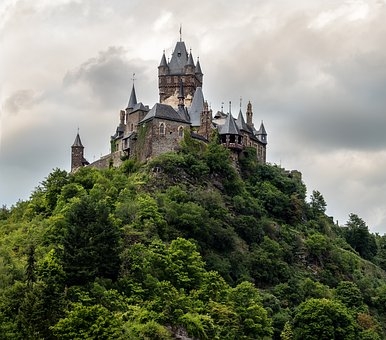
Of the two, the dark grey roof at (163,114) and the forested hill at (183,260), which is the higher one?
the dark grey roof at (163,114)

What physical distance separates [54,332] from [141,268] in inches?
627

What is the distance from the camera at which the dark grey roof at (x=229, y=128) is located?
125812mm

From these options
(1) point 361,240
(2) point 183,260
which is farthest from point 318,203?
(2) point 183,260

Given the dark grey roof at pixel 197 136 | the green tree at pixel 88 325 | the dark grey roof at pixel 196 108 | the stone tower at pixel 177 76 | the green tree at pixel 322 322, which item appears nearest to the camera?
the green tree at pixel 88 325

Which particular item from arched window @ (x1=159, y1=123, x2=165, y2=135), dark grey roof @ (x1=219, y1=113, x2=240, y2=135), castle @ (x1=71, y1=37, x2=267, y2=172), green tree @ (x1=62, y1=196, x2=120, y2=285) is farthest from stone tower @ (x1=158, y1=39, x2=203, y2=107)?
green tree @ (x1=62, y1=196, x2=120, y2=285)

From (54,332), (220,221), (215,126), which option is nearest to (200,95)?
(215,126)

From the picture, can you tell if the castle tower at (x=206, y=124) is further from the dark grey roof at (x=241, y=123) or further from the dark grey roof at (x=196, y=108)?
the dark grey roof at (x=241, y=123)

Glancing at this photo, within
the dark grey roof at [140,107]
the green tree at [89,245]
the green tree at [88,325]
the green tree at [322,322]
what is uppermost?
the dark grey roof at [140,107]

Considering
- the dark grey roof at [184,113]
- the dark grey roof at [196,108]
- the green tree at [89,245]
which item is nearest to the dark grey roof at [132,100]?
the dark grey roof at [196,108]

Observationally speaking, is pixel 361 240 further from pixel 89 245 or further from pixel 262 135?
pixel 89 245

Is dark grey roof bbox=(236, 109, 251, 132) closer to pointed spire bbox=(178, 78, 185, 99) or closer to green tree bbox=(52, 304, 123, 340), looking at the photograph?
pointed spire bbox=(178, 78, 185, 99)

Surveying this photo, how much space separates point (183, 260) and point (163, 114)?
27959 millimetres

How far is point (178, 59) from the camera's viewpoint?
14112cm

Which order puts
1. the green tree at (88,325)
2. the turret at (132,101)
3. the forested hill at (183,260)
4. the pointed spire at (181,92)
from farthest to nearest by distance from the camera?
the turret at (132,101), the pointed spire at (181,92), the forested hill at (183,260), the green tree at (88,325)
